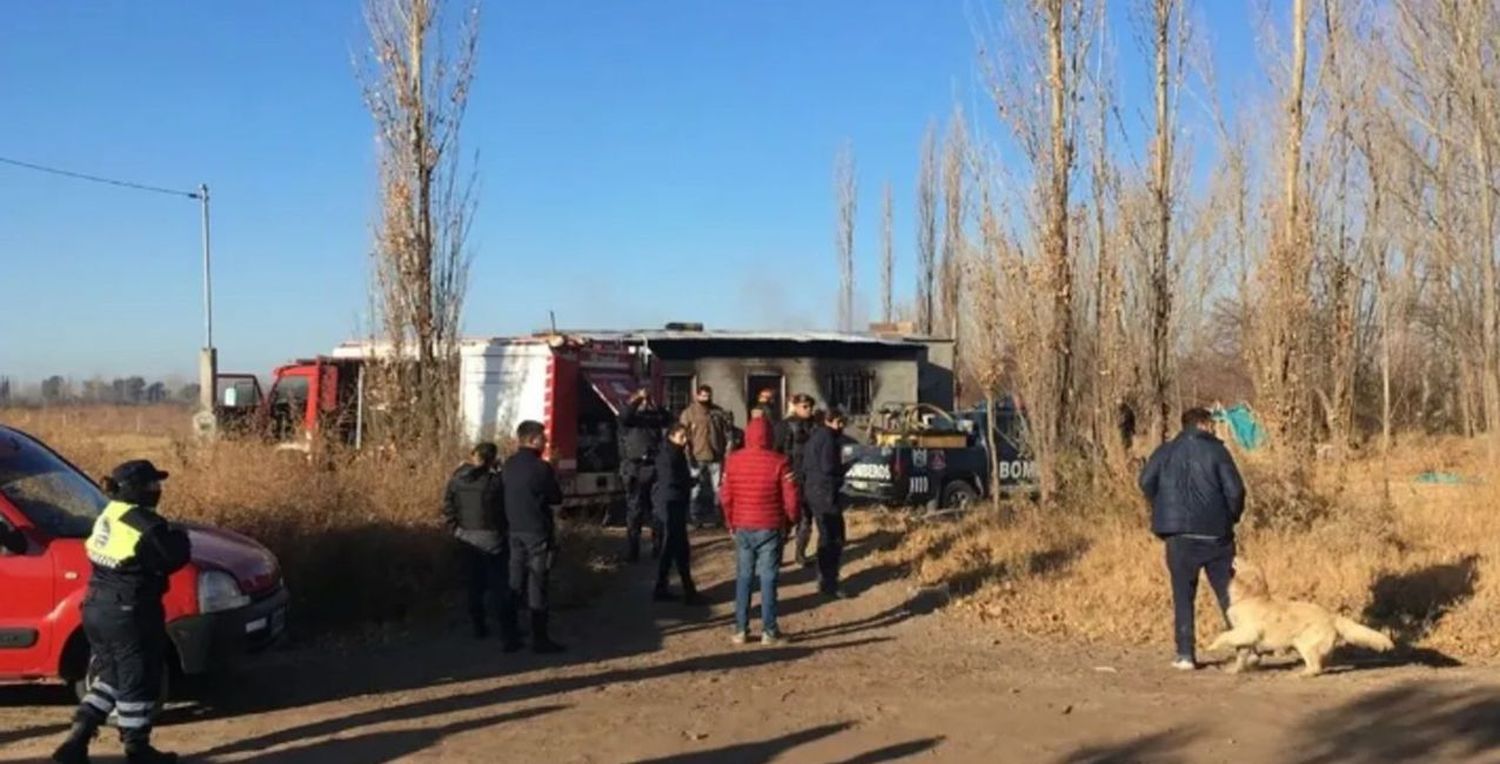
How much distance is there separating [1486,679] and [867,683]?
4.12 metres

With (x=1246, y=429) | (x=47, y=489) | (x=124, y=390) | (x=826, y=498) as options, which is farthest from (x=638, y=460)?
(x=124, y=390)

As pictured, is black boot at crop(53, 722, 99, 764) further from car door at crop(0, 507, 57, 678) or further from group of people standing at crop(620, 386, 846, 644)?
group of people standing at crop(620, 386, 846, 644)

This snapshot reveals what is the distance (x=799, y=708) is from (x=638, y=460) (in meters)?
6.13

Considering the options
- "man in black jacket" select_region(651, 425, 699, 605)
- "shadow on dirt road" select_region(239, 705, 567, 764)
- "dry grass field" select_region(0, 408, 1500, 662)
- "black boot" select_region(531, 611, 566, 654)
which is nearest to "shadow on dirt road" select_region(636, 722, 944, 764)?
"shadow on dirt road" select_region(239, 705, 567, 764)

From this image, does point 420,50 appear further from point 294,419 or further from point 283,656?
point 283,656

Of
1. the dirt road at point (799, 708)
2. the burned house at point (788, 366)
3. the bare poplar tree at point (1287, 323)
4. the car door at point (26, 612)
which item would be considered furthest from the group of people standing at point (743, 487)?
the burned house at point (788, 366)

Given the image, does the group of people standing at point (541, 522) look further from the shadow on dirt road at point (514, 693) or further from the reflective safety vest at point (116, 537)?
the reflective safety vest at point (116, 537)

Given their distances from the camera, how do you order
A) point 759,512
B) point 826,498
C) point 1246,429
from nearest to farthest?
point 759,512
point 826,498
point 1246,429

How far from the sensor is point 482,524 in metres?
9.63

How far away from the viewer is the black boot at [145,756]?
6.11m

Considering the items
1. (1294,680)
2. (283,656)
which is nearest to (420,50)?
(283,656)

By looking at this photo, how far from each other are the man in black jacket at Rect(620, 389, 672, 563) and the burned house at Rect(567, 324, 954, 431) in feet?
48.7

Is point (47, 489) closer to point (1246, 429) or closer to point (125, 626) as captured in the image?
point (125, 626)

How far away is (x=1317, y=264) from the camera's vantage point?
51.9ft
